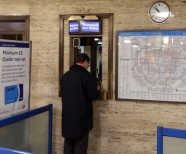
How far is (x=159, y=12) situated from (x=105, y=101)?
1364 mm

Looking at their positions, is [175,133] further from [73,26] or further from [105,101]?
[73,26]

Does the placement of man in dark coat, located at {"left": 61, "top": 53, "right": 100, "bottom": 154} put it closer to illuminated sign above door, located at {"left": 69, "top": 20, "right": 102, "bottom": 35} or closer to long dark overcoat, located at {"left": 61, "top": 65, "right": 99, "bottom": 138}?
long dark overcoat, located at {"left": 61, "top": 65, "right": 99, "bottom": 138}

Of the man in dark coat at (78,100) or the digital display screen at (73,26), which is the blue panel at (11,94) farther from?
the digital display screen at (73,26)

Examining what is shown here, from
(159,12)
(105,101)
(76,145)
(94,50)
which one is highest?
(159,12)

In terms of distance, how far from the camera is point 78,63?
11.9 feet

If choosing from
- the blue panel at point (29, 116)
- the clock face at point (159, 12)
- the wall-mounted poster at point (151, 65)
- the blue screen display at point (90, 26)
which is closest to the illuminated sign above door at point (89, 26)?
the blue screen display at point (90, 26)

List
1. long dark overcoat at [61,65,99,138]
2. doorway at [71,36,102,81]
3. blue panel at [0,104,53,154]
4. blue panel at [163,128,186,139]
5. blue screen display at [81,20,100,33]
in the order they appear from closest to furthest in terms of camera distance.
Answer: blue panel at [163,128,186,139] < blue panel at [0,104,53,154] < long dark overcoat at [61,65,99,138] < blue screen display at [81,20,100,33] < doorway at [71,36,102,81]

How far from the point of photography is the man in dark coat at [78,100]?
11.6 feet

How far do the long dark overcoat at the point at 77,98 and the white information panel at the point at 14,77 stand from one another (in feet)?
1.67

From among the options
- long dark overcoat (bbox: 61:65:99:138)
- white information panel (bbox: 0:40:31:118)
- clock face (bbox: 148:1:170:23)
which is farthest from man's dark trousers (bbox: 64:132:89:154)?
clock face (bbox: 148:1:170:23)

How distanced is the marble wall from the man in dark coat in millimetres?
440

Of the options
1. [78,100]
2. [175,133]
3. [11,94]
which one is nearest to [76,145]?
[78,100]

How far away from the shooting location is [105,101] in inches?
156

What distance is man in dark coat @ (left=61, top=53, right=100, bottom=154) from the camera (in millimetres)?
3535
